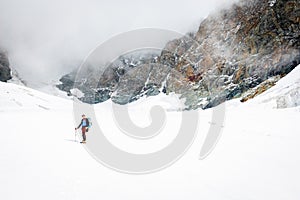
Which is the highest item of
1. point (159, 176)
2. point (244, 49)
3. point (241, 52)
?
point (244, 49)

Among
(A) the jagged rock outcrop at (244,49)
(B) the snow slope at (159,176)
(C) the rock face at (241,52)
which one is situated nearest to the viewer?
(B) the snow slope at (159,176)

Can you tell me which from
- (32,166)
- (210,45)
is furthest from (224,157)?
(210,45)

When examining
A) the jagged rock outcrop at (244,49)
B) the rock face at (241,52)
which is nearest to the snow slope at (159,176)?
the rock face at (241,52)

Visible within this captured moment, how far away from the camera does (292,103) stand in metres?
23.0

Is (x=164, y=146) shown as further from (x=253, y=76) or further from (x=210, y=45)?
(x=210, y=45)

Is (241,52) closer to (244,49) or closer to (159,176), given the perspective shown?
(244,49)

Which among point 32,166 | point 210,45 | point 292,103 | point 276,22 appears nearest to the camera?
point 32,166

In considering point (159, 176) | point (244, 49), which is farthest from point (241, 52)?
point (159, 176)

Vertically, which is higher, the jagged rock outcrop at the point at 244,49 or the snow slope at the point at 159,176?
the jagged rock outcrop at the point at 244,49

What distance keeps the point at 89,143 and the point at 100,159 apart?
381 cm

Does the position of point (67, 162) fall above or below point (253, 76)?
below

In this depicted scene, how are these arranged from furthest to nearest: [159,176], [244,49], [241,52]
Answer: [241,52] → [244,49] → [159,176]

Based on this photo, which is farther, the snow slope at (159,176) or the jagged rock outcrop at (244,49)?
the jagged rock outcrop at (244,49)

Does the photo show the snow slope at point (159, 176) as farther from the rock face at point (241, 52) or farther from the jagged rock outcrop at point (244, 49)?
the jagged rock outcrop at point (244, 49)
